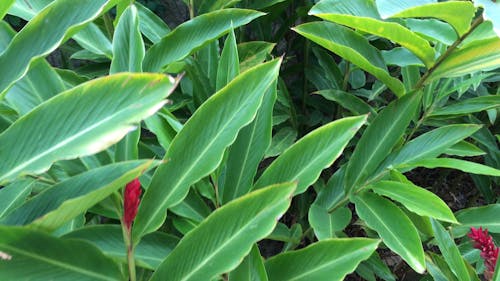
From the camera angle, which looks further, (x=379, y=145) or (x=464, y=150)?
(x=464, y=150)

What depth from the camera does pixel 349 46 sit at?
3.27 ft

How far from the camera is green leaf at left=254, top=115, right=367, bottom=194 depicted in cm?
77

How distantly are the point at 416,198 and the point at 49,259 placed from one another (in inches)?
24.0

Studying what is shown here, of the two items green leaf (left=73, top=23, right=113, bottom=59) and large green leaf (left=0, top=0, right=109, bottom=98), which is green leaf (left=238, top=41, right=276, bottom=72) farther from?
large green leaf (left=0, top=0, right=109, bottom=98)

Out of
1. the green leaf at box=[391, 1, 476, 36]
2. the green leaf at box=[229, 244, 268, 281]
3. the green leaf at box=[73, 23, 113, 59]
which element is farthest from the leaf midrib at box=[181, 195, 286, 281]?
the green leaf at box=[73, 23, 113, 59]

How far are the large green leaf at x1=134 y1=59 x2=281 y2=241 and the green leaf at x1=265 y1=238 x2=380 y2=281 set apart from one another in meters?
0.20

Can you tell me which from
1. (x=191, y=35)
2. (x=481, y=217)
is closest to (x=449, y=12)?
(x=191, y=35)

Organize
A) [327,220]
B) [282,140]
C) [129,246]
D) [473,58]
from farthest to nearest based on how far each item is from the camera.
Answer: [282,140] < [327,220] < [473,58] < [129,246]

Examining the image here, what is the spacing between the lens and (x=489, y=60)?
86 cm

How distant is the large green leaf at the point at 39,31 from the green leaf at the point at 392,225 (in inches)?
22.7

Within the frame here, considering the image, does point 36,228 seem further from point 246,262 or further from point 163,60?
point 163,60

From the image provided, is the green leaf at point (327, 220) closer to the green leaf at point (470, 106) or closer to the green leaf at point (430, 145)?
the green leaf at point (430, 145)

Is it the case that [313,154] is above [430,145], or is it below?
above

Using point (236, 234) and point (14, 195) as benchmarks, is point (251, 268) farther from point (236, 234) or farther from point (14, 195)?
point (14, 195)
